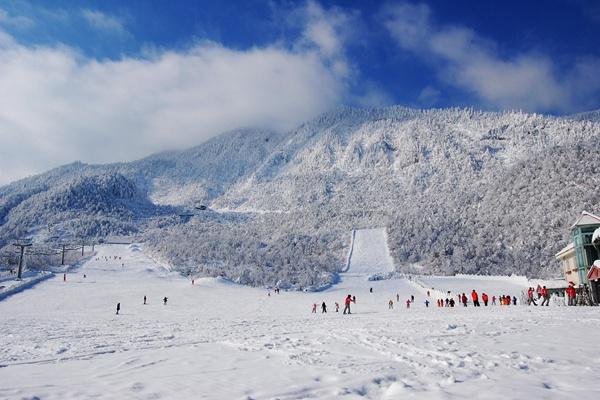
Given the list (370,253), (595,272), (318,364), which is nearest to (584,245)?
(595,272)

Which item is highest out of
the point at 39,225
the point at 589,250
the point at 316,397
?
the point at 39,225

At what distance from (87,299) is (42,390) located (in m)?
37.2

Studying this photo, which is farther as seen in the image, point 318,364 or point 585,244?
point 585,244

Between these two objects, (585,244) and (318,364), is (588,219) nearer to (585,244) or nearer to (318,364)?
(585,244)

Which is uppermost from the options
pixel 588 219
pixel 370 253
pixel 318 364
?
pixel 370 253

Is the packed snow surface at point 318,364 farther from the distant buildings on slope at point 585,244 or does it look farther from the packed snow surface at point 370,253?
the packed snow surface at point 370,253

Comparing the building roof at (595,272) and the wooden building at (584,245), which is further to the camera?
the wooden building at (584,245)

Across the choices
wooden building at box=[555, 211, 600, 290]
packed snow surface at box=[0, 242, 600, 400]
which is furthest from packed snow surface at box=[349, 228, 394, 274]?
packed snow surface at box=[0, 242, 600, 400]

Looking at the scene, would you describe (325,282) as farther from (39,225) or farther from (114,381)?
(39,225)

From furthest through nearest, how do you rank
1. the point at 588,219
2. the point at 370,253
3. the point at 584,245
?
the point at 370,253 < the point at 588,219 < the point at 584,245

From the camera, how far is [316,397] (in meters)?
6.32

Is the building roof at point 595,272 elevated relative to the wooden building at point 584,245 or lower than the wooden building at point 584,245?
lower

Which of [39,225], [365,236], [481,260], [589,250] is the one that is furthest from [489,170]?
[39,225]

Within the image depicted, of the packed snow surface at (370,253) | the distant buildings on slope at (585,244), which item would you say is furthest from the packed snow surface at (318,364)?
the packed snow surface at (370,253)
